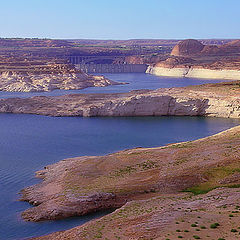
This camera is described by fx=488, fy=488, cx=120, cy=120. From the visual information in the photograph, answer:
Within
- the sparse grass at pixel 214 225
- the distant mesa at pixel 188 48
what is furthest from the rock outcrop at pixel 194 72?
the sparse grass at pixel 214 225

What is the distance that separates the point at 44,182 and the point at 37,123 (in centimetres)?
2773

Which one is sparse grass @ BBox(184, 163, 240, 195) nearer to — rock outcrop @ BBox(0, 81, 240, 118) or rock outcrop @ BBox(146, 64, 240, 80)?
rock outcrop @ BBox(0, 81, 240, 118)

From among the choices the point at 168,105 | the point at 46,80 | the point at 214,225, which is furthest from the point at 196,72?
the point at 214,225

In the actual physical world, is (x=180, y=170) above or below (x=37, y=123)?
above

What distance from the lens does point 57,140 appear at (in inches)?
1797

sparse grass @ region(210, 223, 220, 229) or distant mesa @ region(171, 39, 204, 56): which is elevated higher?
sparse grass @ region(210, 223, 220, 229)

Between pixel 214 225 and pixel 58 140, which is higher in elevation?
pixel 214 225

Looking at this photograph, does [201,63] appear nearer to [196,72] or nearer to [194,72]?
[194,72]

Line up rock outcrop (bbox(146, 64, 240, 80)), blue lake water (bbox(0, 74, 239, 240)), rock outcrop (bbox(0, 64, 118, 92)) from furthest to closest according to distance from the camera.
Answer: rock outcrop (bbox(146, 64, 240, 80)) < rock outcrop (bbox(0, 64, 118, 92)) < blue lake water (bbox(0, 74, 239, 240))

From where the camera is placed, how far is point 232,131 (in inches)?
1499


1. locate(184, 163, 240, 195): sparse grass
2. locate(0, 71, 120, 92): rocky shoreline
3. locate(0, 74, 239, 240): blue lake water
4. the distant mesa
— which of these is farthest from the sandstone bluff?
locate(184, 163, 240, 195): sparse grass

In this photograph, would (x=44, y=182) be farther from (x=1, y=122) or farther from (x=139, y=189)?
(x=1, y=122)

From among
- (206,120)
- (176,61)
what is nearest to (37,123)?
(206,120)

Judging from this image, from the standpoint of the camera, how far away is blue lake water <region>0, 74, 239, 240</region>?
79.6 ft
